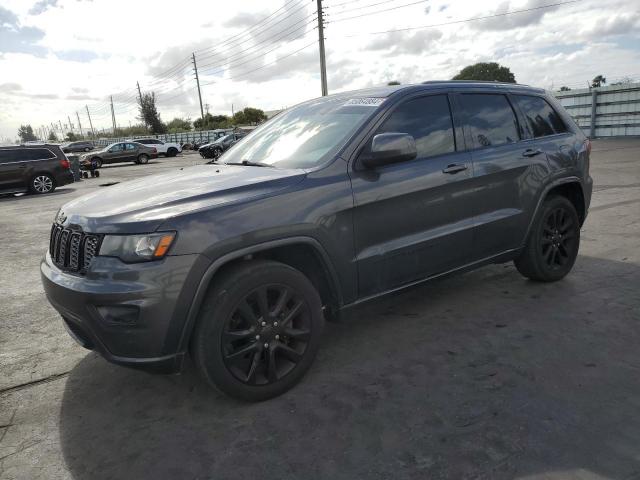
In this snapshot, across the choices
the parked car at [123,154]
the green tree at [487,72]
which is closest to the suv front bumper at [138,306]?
the parked car at [123,154]

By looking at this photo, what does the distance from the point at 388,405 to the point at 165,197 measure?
1.72 m

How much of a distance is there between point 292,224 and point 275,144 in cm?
109

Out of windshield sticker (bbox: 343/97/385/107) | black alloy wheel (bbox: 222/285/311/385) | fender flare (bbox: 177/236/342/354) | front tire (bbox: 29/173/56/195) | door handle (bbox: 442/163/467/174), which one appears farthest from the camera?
front tire (bbox: 29/173/56/195)

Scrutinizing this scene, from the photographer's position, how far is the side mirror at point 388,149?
3064mm

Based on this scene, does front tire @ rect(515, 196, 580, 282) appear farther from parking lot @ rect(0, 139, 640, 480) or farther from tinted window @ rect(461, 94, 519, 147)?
tinted window @ rect(461, 94, 519, 147)

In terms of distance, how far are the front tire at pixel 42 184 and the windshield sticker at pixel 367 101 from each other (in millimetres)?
15243

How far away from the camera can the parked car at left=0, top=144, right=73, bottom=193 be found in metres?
15.3

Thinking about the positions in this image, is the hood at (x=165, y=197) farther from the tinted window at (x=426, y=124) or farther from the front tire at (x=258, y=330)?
the tinted window at (x=426, y=124)

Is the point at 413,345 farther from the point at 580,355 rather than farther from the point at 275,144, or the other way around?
the point at 275,144

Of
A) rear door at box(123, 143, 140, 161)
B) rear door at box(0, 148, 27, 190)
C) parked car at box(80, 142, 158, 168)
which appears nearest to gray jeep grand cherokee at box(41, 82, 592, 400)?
rear door at box(0, 148, 27, 190)

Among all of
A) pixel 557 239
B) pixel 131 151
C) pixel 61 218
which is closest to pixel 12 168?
pixel 61 218

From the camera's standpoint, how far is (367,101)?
3.56m

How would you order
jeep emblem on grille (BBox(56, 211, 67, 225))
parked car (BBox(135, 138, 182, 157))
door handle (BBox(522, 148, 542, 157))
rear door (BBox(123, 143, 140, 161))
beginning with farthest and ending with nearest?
1. parked car (BBox(135, 138, 182, 157))
2. rear door (BBox(123, 143, 140, 161))
3. door handle (BBox(522, 148, 542, 157))
4. jeep emblem on grille (BBox(56, 211, 67, 225))

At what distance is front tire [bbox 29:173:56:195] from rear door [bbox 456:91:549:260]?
15.6 m
